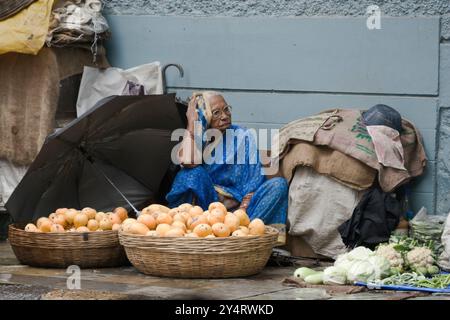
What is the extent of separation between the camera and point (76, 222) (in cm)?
705

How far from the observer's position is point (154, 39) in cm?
877

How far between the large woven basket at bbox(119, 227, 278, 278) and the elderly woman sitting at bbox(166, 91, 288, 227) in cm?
73

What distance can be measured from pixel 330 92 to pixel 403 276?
2.11 m

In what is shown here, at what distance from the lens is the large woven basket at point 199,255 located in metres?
6.36

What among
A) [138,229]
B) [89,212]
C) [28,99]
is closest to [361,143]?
[138,229]

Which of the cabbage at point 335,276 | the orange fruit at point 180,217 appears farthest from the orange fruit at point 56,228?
the cabbage at point 335,276

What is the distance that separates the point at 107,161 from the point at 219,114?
3.26 feet

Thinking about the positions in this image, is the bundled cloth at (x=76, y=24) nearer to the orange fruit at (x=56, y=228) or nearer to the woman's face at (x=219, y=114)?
the woman's face at (x=219, y=114)

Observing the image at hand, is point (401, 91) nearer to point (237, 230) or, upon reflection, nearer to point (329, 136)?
point (329, 136)

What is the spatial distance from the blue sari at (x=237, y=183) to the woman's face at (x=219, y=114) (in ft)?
0.33

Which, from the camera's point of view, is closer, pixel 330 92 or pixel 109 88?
pixel 330 92

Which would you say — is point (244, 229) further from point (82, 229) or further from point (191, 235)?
point (82, 229)

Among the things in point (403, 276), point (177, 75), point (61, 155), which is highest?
point (177, 75)
